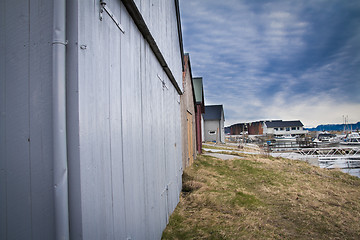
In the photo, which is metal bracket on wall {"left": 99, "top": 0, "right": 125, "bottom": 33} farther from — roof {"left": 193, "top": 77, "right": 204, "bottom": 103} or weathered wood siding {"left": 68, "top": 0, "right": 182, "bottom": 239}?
roof {"left": 193, "top": 77, "right": 204, "bottom": 103}

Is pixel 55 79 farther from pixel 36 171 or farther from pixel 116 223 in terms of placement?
pixel 116 223

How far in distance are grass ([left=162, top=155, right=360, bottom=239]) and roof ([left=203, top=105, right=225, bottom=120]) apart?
1039 inches

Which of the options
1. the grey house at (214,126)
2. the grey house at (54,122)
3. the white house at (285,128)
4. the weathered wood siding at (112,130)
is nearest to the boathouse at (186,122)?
the weathered wood siding at (112,130)

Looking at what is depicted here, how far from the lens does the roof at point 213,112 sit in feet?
113

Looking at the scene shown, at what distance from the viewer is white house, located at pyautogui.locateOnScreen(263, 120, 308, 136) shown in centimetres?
6297

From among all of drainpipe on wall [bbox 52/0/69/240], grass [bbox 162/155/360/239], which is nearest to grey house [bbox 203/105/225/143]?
grass [bbox 162/155/360/239]

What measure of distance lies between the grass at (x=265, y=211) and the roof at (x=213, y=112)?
86.6ft

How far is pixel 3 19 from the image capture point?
132 cm

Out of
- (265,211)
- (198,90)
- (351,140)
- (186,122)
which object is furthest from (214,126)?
(265,211)

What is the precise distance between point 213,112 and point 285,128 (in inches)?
1541

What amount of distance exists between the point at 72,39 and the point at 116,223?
60.5 inches

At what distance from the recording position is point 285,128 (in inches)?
2518

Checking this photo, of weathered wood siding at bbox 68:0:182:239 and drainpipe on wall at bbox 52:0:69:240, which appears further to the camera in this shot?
A: weathered wood siding at bbox 68:0:182:239

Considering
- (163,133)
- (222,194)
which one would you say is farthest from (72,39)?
(222,194)
